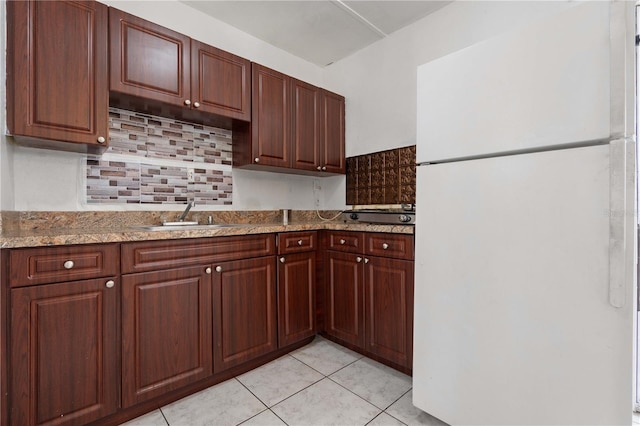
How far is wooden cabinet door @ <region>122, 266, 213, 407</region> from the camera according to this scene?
143 centimetres

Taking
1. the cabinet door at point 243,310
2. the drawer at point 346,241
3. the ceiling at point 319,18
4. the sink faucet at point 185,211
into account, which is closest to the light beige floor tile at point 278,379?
the cabinet door at point 243,310

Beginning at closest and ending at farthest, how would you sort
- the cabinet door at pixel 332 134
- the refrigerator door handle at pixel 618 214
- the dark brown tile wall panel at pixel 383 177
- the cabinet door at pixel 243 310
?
the refrigerator door handle at pixel 618 214 < the cabinet door at pixel 243 310 < the dark brown tile wall panel at pixel 383 177 < the cabinet door at pixel 332 134

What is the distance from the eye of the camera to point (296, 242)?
83.0 inches

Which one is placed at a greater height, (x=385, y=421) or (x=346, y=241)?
(x=346, y=241)

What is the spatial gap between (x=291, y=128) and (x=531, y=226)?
5.84ft

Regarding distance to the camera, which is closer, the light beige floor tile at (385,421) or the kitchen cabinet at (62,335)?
the kitchen cabinet at (62,335)

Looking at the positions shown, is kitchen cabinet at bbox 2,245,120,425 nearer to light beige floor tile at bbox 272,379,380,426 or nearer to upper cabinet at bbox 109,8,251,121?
light beige floor tile at bbox 272,379,380,426

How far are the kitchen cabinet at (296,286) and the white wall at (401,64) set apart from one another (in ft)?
3.51

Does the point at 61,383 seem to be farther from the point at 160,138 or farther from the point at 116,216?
the point at 160,138

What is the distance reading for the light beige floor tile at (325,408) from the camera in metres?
1.46

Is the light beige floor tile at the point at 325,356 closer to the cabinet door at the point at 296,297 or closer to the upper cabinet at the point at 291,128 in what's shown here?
the cabinet door at the point at 296,297

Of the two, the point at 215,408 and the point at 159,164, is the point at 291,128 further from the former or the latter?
the point at 215,408

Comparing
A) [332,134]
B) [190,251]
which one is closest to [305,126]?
[332,134]

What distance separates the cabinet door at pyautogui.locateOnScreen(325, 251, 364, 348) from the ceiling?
1.77 m
